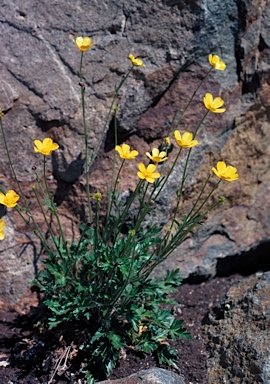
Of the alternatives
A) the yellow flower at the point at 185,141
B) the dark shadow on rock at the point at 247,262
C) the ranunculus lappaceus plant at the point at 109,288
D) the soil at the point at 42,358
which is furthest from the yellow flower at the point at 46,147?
the dark shadow on rock at the point at 247,262

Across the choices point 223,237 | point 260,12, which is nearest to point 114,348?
point 223,237

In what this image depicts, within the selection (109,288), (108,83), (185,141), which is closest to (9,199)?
(109,288)

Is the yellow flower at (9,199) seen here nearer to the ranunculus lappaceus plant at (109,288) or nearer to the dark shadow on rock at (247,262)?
the ranunculus lappaceus plant at (109,288)

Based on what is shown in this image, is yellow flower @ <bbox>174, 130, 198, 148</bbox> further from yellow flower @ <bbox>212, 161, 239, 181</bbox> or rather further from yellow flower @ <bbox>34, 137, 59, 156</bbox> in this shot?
yellow flower @ <bbox>34, 137, 59, 156</bbox>

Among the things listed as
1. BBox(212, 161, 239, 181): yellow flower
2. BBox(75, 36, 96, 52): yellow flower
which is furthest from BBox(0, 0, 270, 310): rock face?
BBox(212, 161, 239, 181): yellow flower

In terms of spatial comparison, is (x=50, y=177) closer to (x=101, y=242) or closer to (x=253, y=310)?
(x=101, y=242)

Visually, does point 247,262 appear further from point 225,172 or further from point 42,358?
point 42,358
